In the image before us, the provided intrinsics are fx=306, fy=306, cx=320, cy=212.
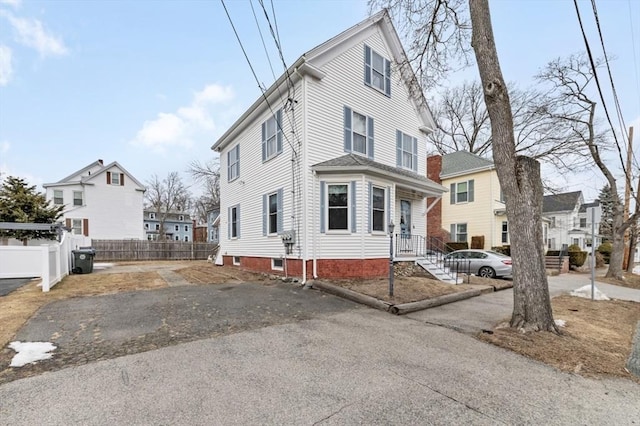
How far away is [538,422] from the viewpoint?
269 centimetres

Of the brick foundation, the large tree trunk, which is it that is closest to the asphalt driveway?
the brick foundation

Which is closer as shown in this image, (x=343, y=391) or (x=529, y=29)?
(x=343, y=391)

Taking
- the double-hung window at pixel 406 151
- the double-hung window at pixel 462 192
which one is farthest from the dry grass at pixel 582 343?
the double-hung window at pixel 462 192

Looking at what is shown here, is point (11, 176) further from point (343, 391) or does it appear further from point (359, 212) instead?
point (343, 391)

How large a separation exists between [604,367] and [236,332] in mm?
5093

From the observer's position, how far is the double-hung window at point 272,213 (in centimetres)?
1109

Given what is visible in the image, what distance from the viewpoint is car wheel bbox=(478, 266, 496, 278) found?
13.1m

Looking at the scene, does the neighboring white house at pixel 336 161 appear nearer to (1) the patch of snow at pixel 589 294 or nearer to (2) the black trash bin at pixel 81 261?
(1) the patch of snow at pixel 589 294

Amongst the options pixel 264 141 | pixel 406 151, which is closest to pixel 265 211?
pixel 264 141

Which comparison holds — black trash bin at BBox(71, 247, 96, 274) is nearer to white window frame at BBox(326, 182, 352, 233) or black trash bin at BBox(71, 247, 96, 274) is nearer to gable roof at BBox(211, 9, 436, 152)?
gable roof at BBox(211, 9, 436, 152)

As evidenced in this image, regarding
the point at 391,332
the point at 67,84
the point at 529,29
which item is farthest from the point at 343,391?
the point at 67,84

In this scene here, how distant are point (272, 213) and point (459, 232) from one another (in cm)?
1519

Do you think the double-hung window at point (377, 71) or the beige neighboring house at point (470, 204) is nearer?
the double-hung window at point (377, 71)

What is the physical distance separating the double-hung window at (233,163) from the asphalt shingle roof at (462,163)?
14938 millimetres
